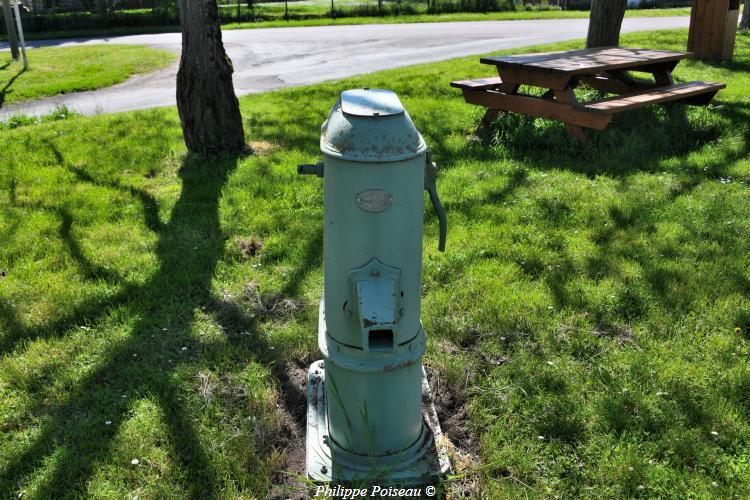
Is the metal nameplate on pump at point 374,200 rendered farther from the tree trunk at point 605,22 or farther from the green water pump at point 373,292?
the tree trunk at point 605,22

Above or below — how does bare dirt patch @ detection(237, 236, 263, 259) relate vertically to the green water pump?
below

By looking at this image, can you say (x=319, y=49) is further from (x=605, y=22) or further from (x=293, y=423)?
(x=293, y=423)

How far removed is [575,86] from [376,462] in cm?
570

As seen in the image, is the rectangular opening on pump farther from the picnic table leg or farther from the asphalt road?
the asphalt road

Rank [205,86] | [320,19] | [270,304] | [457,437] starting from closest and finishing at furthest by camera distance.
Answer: [457,437]
[270,304]
[205,86]
[320,19]

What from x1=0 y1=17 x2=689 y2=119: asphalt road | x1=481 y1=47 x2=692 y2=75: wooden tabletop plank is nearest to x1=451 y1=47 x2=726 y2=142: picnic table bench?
x1=481 y1=47 x2=692 y2=75: wooden tabletop plank

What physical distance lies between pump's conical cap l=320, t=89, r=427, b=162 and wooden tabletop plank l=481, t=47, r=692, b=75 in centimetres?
456

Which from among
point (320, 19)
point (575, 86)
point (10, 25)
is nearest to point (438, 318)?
point (575, 86)

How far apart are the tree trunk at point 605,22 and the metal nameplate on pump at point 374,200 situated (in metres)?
7.59

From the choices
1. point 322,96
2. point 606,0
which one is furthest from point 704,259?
point 322,96

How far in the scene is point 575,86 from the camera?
7195mm

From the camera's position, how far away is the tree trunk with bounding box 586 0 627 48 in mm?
8695

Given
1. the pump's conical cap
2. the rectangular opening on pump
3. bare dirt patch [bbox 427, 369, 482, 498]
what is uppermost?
the pump's conical cap

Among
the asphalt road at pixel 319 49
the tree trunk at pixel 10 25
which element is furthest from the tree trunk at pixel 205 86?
the tree trunk at pixel 10 25
